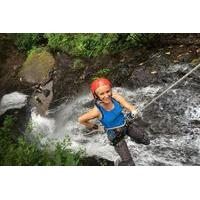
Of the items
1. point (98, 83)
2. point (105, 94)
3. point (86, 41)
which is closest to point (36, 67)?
point (86, 41)

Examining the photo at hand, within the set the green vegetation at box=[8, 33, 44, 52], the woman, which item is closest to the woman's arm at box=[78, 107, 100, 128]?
the woman

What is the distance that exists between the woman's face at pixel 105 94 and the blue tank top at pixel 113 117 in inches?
2.2

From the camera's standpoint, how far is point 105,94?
5.02 metres

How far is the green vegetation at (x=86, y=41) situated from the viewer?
523 cm

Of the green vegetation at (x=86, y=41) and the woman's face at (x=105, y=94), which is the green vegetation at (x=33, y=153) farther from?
the green vegetation at (x=86, y=41)

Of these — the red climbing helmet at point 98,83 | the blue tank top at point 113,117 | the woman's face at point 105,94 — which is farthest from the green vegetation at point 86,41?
the blue tank top at point 113,117

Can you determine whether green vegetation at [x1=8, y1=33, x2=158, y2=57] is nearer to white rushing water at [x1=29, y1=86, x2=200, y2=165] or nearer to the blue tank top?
white rushing water at [x1=29, y1=86, x2=200, y2=165]

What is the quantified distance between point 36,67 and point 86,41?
0.53 m

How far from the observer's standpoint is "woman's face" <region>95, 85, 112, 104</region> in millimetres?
5020
